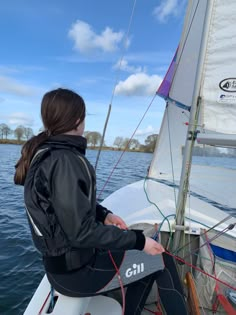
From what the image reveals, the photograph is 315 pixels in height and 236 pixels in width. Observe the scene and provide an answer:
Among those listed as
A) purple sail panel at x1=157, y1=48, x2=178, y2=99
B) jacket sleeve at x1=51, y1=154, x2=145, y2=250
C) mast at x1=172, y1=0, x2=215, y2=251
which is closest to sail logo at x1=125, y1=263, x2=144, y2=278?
jacket sleeve at x1=51, y1=154, x2=145, y2=250

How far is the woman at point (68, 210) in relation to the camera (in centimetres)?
125

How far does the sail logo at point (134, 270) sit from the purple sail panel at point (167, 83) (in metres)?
2.27

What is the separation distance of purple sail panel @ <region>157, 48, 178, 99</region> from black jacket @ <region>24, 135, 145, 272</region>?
7.31ft

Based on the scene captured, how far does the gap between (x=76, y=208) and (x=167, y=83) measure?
2584mm

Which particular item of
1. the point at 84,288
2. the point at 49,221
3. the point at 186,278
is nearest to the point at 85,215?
the point at 49,221

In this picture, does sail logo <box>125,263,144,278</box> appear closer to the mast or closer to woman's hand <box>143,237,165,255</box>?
woman's hand <box>143,237,165,255</box>

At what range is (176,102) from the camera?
10.0 ft

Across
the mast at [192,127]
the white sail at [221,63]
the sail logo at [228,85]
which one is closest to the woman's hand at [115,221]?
the mast at [192,127]

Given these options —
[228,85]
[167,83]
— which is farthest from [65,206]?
[167,83]

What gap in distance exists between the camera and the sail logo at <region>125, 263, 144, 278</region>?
167 centimetres

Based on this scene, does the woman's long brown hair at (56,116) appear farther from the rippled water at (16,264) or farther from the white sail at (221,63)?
the rippled water at (16,264)

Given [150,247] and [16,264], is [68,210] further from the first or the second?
[16,264]

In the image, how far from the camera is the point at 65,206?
1229mm

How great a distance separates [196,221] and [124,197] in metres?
1.32
